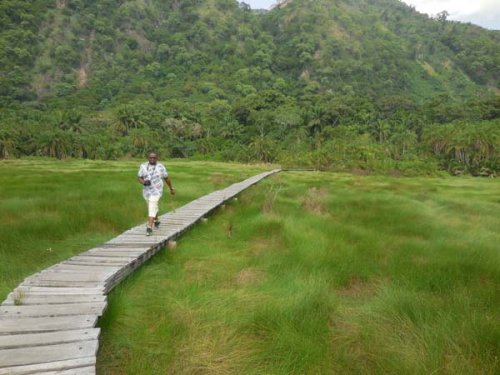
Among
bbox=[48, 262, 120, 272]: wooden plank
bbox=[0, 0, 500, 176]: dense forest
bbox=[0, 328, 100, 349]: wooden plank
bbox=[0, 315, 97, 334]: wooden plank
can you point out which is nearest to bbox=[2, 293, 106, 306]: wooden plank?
bbox=[0, 315, 97, 334]: wooden plank

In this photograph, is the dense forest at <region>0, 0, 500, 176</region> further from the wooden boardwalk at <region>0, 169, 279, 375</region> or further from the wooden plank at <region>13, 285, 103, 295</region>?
the wooden plank at <region>13, 285, 103, 295</region>

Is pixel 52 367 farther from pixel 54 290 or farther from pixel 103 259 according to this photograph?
pixel 103 259

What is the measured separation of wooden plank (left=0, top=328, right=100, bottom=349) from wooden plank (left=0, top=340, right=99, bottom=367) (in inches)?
3.0

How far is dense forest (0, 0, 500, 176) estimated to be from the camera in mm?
71375

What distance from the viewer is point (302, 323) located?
5.53m

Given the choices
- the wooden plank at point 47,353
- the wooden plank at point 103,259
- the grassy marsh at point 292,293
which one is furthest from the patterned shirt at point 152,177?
the wooden plank at point 47,353

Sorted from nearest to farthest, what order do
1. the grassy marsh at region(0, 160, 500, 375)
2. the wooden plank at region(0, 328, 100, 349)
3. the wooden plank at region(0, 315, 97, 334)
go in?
the wooden plank at region(0, 328, 100, 349)
the wooden plank at region(0, 315, 97, 334)
the grassy marsh at region(0, 160, 500, 375)

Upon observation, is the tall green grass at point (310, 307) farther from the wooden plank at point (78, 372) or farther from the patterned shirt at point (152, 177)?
the patterned shirt at point (152, 177)

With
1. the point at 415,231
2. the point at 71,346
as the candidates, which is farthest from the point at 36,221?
the point at 415,231

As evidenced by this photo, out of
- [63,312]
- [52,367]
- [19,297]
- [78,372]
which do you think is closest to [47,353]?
[52,367]

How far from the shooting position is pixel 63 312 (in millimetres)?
Answer: 5109

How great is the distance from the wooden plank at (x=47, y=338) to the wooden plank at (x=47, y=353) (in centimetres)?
8

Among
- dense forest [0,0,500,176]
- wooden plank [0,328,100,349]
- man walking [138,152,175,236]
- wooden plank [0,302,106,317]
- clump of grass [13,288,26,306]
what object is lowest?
wooden plank [0,328,100,349]

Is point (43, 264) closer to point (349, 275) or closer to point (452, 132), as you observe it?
point (349, 275)
